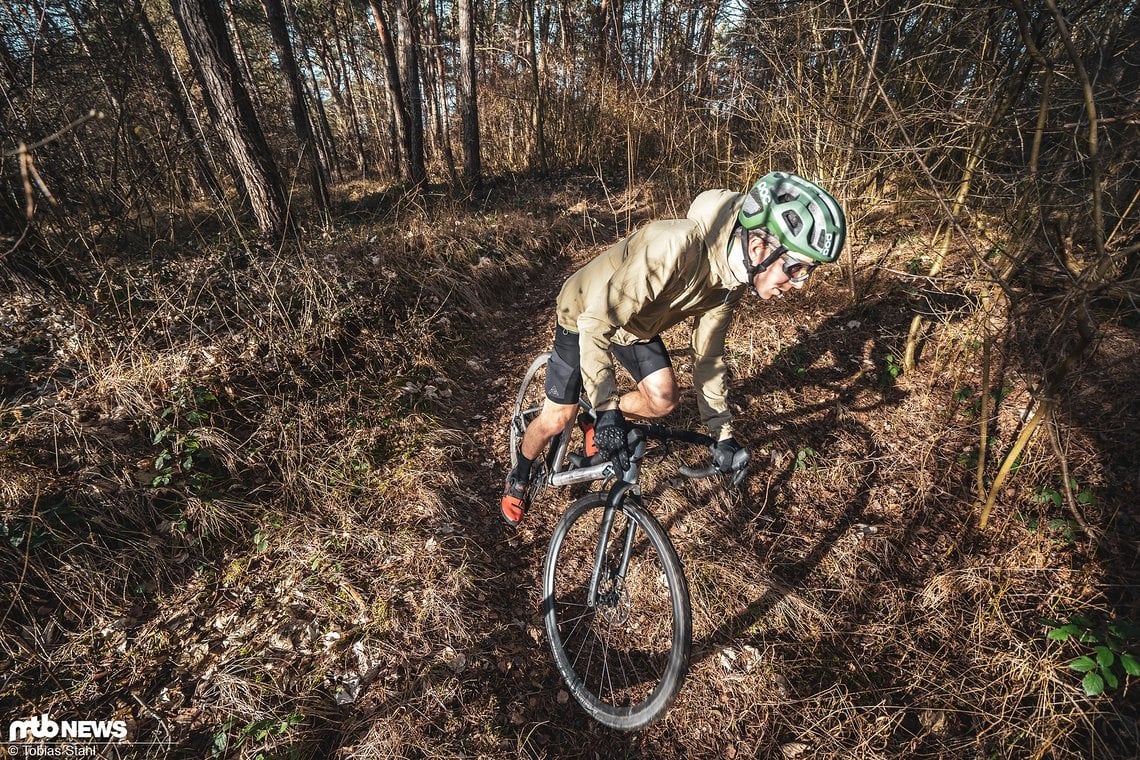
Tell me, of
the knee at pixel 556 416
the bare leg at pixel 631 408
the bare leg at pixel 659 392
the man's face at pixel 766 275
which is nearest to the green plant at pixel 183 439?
the bare leg at pixel 631 408

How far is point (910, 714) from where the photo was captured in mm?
2600

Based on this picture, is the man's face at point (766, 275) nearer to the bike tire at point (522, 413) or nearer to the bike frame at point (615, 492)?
the bike frame at point (615, 492)

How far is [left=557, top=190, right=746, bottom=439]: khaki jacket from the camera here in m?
2.17

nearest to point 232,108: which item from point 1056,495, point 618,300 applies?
point 618,300

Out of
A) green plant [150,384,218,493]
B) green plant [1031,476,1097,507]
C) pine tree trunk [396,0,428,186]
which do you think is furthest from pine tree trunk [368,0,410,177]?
green plant [1031,476,1097,507]

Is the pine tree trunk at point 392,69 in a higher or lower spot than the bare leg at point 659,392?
higher

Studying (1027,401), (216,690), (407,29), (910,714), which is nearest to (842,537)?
(910,714)

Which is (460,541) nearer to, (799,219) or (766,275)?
(766,275)

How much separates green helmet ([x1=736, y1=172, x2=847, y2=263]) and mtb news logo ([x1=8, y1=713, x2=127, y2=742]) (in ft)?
13.4

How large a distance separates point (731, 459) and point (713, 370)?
1.94ft

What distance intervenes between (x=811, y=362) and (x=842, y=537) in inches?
78.7

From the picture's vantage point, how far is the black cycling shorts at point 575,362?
279 centimetres

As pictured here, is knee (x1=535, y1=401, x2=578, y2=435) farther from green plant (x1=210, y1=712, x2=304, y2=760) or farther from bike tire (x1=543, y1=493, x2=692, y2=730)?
green plant (x1=210, y1=712, x2=304, y2=760)

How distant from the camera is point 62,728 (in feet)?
7.25
